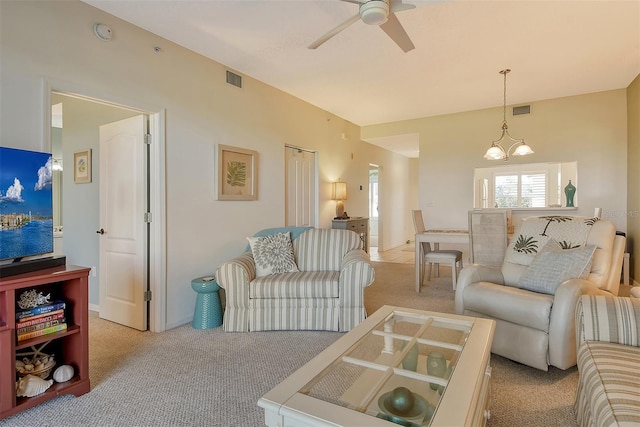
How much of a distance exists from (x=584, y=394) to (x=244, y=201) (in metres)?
3.30

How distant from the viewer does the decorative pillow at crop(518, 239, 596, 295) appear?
2.24 meters

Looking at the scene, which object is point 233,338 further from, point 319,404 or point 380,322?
point 319,404

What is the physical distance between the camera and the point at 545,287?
2332 millimetres

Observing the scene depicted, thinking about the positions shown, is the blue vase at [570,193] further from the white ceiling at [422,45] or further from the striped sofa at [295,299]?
the striped sofa at [295,299]

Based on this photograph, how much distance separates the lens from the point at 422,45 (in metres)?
3.15

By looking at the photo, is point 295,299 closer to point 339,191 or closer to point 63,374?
point 63,374

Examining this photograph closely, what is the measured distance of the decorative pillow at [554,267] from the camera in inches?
88.4

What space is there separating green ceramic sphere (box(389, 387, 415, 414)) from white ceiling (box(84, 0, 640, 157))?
2.54 meters

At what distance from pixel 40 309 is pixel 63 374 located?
417 mm

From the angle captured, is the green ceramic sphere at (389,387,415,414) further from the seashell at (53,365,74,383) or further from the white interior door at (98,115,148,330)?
the white interior door at (98,115,148,330)

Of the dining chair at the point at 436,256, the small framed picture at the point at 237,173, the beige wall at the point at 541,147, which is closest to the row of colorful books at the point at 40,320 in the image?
the small framed picture at the point at 237,173

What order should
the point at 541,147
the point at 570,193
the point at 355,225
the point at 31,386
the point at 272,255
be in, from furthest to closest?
the point at 355,225 → the point at 541,147 → the point at 570,193 → the point at 272,255 → the point at 31,386

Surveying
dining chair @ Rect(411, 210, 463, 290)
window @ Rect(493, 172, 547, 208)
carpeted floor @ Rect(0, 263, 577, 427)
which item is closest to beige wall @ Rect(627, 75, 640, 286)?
window @ Rect(493, 172, 547, 208)

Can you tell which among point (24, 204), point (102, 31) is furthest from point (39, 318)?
point (102, 31)
